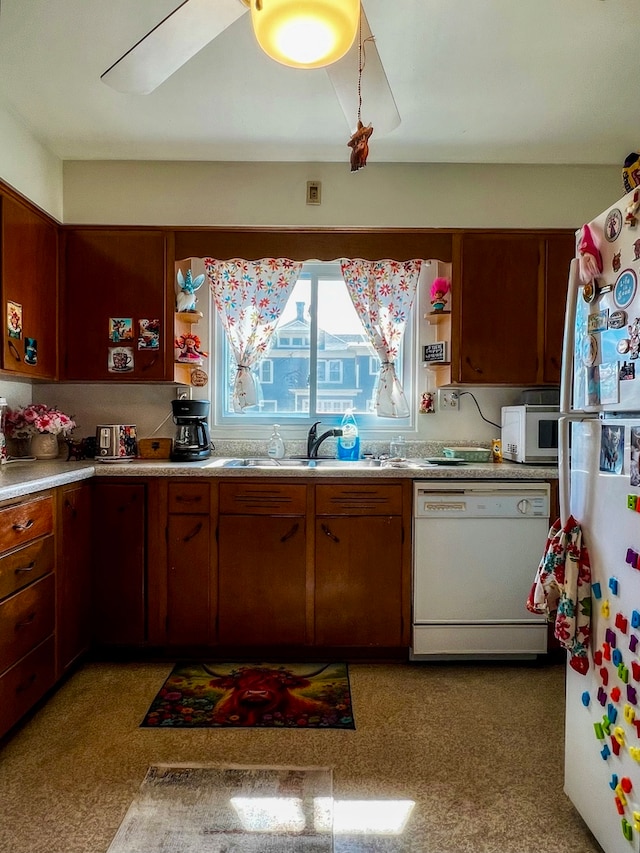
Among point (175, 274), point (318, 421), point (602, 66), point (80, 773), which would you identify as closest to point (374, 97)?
point (602, 66)

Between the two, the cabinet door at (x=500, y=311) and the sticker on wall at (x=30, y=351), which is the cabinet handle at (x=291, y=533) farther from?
the sticker on wall at (x=30, y=351)

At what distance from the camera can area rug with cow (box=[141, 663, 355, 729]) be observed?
2131 millimetres

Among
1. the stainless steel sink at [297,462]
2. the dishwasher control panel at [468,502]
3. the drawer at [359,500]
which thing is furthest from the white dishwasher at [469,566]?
the stainless steel sink at [297,462]

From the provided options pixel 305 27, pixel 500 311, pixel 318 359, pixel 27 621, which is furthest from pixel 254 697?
pixel 305 27

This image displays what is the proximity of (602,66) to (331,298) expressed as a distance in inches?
67.3

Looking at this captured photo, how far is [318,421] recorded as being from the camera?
313cm

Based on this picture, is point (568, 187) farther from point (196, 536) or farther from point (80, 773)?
point (80, 773)

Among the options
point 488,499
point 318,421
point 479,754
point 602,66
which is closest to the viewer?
point 479,754

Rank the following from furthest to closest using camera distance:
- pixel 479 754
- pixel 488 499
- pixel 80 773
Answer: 1. pixel 488 499
2. pixel 479 754
3. pixel 80 773

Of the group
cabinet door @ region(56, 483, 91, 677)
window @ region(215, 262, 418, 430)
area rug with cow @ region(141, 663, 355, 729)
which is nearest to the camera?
area rug with cow @ region(141, 663, 355, 729)

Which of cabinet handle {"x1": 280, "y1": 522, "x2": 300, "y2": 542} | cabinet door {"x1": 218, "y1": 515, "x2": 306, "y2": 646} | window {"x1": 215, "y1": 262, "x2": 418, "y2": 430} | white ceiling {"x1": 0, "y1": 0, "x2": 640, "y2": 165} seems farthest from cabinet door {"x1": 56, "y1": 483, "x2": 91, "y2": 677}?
white ceiling {"x1": 0, "y1": 0, "x2": 640, "y2": 165}

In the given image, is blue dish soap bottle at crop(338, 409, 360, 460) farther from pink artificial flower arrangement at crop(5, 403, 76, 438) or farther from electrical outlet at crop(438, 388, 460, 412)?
pink artificial flower arrangement at crop(5, 403, 76, 438)

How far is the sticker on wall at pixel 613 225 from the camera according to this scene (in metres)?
1.39

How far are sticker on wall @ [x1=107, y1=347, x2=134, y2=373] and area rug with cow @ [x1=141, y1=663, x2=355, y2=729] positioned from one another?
61.5 inches
